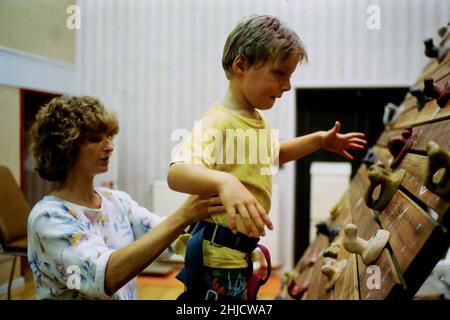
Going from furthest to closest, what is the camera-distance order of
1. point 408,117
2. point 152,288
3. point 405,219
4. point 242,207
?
point 408,117
point 152,288
point 405,219
point 242,207

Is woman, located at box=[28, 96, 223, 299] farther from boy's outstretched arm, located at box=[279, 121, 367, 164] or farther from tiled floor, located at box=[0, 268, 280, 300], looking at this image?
boy's outstretched arm, located at box=[279, 121, 367, 164]

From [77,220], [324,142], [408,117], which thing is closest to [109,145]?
[77,220]

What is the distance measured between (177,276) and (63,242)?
18 cm

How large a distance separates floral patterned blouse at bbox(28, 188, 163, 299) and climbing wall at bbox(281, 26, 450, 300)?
0.38 metres

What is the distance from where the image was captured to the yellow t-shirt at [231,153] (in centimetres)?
49

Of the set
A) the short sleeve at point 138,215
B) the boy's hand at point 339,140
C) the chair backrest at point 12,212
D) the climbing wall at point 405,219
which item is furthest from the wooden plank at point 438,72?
the chair backrest at point 12,212

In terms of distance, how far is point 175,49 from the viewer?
0.69 m

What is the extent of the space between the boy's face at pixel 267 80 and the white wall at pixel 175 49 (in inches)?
3.8

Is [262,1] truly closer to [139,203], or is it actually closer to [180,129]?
[180,129]

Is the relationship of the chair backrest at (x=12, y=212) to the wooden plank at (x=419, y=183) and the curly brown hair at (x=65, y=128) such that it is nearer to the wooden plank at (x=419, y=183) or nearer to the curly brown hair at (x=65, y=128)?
the curly brown hair at (x=65, y=128)

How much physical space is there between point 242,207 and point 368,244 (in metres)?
0.26

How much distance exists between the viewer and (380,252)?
1.83ft

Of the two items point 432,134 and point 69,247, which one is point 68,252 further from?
point 432,134
